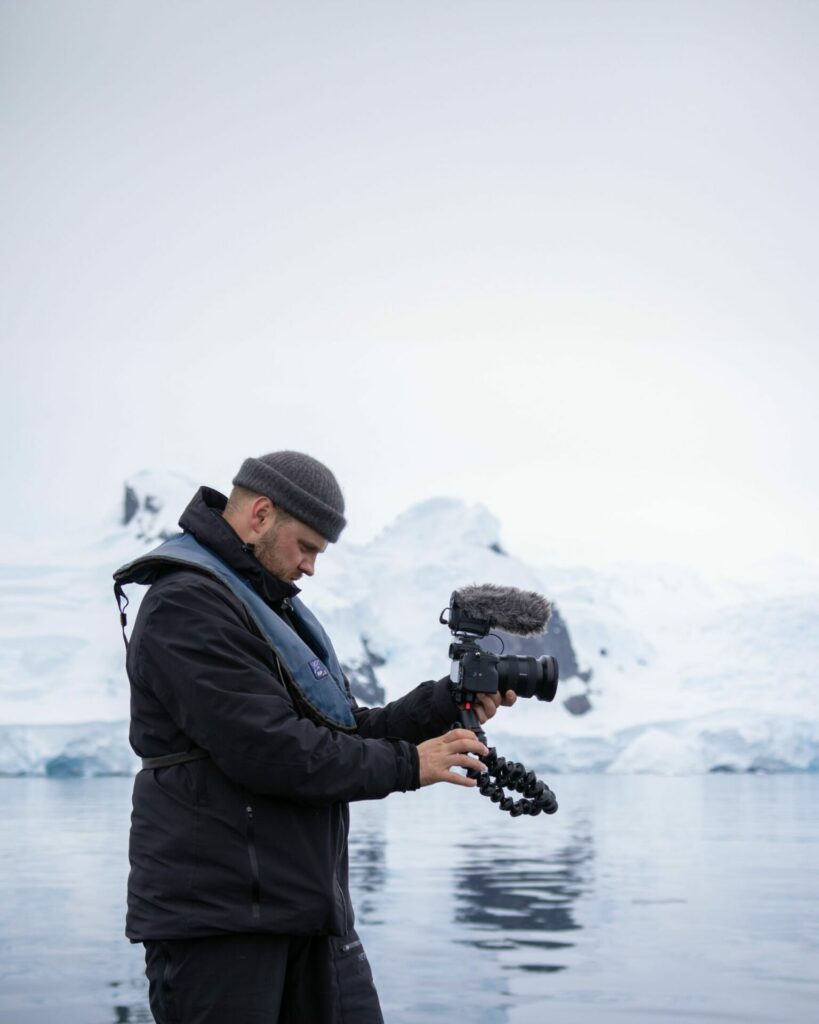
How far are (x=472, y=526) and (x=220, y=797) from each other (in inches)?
1742

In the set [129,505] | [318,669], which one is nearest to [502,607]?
[318,669]

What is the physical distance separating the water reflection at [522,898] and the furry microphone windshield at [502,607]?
5179 millimetres

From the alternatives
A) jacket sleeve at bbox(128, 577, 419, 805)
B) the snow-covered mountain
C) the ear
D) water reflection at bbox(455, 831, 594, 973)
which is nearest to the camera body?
jacket sleeve at bbox(128, 577, 419, 805)

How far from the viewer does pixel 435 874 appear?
44.1 ft

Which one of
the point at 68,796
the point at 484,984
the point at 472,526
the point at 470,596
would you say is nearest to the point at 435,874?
the point at 484,984

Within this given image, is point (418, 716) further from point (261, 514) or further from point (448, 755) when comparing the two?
Result: point (261, 514)

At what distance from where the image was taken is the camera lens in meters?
3.03

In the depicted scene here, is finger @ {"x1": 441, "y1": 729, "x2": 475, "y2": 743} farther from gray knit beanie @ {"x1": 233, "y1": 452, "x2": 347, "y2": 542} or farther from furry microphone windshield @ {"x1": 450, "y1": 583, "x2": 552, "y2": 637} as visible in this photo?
gray knit beanie @ {"x1": 233, "y1": 452, "x2": 347, "y2": 542}

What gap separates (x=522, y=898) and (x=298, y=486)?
8973mm

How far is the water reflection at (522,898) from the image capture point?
28.2 feet

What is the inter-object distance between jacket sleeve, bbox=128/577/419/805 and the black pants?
0.31 m

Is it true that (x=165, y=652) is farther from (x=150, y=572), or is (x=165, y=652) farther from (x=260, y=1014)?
(x=260, y=1014)

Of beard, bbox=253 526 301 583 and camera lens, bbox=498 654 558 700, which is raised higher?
beard, bbox=253 526 301 583

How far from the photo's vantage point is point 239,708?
2.61m
